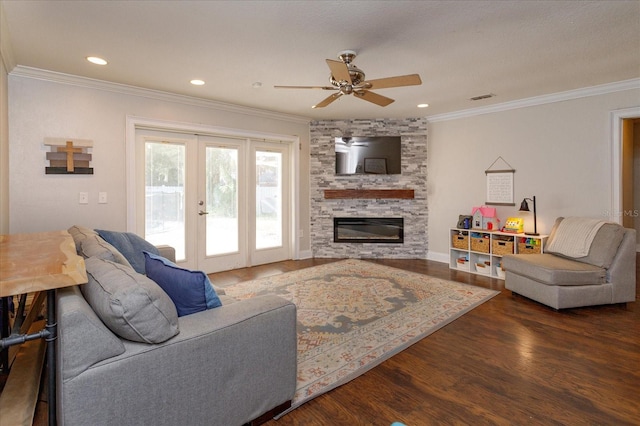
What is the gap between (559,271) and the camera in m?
3.22

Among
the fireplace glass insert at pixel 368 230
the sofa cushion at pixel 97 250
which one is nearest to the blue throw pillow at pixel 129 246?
the sofa cushion at pixel 97 250

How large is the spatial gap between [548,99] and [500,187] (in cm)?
127

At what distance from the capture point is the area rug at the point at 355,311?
7.43ft

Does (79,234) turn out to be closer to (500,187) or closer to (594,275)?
(594,275)

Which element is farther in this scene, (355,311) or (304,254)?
(304,254)

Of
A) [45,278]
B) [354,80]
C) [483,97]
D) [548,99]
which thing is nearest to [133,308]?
[45,278]

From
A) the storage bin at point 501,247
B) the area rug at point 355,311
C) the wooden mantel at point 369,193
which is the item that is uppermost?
the wooden mantel at point 369,193

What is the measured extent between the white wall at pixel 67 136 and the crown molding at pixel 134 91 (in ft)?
0.09

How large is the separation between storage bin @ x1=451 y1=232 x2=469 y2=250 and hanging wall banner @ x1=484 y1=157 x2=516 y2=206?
66cm

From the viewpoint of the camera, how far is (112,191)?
3854 millimetres

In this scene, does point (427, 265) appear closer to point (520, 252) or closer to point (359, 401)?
point (520, 252)

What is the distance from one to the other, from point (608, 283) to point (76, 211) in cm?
554

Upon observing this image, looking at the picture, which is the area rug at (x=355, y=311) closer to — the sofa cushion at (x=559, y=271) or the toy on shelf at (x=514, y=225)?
the sofa cushion at (x=559, y=271)

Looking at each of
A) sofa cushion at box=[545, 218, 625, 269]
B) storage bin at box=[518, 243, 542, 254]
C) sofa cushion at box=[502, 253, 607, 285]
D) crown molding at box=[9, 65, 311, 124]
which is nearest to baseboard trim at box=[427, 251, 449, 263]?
storage bin at box=[518, 243, 542, 254]
